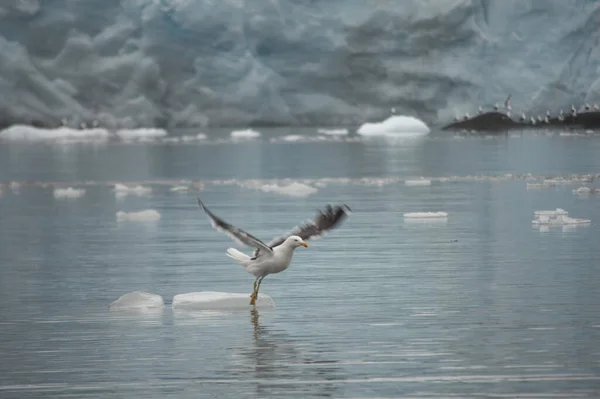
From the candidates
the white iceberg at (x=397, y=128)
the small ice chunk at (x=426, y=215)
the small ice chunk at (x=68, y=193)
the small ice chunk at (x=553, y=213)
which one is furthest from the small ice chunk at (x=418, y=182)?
the white iceberg at (x=397, y=128)

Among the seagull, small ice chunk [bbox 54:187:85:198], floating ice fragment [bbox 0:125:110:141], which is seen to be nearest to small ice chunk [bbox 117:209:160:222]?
small ice chunk [bbox 54:187:85:198]

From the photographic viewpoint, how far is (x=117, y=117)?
42281 millimetres

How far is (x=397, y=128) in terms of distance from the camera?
144 ft

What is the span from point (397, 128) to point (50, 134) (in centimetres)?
1213

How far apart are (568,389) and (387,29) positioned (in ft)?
118

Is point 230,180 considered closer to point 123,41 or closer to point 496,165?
point 496,165

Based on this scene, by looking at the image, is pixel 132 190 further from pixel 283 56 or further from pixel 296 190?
pixel 283 56

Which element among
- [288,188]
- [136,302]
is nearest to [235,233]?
[136,302]

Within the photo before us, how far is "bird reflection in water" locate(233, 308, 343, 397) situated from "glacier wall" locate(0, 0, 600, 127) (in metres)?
34.2

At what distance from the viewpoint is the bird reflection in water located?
542 centimetres

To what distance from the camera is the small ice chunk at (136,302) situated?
773cm

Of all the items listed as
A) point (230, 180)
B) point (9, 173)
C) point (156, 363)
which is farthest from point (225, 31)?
point (156, 363)

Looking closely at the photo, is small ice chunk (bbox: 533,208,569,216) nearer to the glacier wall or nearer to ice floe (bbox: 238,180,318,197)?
ice floe (bbox: 238,180,318,197)

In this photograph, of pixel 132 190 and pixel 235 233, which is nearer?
pixel 235 233
